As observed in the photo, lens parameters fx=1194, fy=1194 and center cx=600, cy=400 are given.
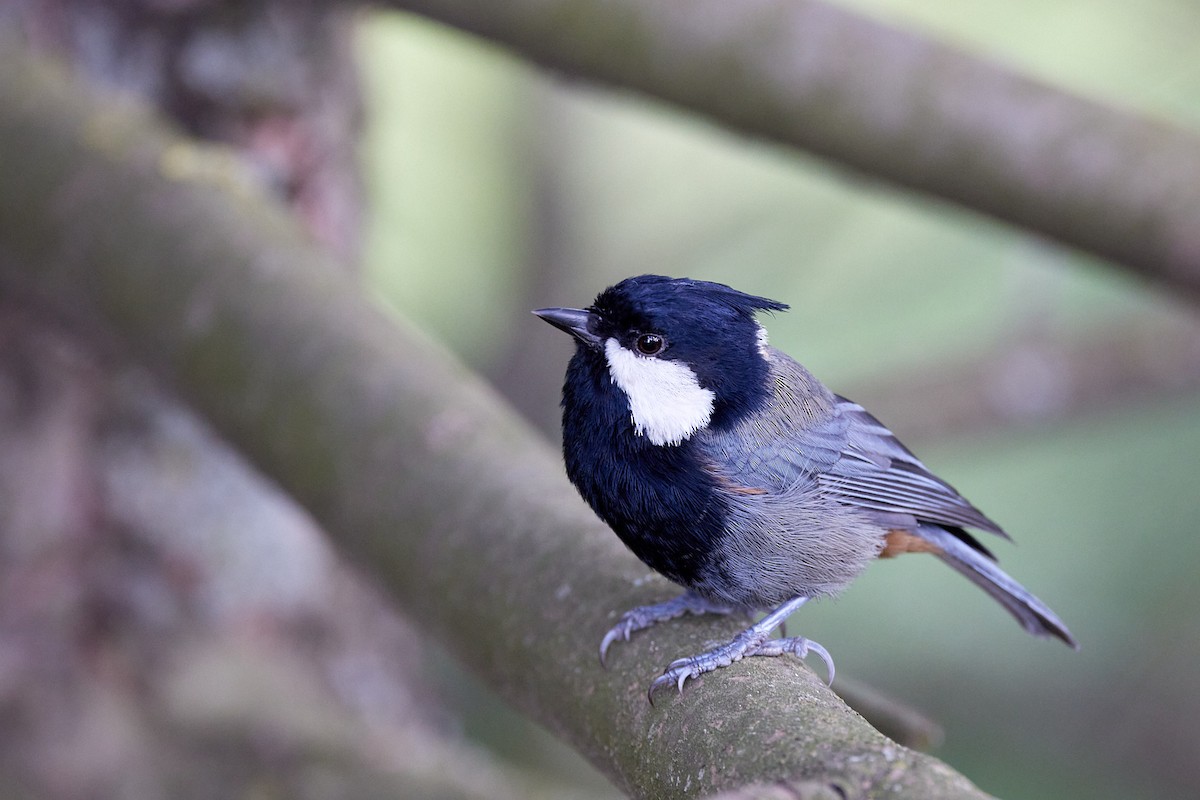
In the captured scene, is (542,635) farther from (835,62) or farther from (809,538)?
Result: (835,62)

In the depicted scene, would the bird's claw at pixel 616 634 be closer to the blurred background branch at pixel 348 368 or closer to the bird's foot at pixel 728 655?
the blurred background branch at pixel 348 368

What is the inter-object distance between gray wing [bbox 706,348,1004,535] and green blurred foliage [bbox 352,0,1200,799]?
3581mm

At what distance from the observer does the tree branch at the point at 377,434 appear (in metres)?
1.62

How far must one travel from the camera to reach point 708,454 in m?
2.16

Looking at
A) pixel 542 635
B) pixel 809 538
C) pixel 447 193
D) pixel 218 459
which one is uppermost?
pixel 447 193

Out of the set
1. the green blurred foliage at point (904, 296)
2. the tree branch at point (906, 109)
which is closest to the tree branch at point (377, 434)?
the tree branch at point (906, 109)

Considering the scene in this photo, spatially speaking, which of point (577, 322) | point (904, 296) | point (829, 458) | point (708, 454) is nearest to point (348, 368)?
point (577, 322)

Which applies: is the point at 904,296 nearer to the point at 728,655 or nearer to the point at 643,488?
the point at 643,488

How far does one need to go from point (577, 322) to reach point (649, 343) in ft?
0.50

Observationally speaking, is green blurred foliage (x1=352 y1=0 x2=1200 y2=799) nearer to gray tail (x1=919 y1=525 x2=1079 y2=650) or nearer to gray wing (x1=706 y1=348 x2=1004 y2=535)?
gray tail (x1=919 y1=525 x2=1079 y2=650)

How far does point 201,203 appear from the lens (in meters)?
2.70

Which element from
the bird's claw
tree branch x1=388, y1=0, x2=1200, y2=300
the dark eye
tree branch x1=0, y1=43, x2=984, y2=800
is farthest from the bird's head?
tree branch x1=388, y1=0, x2=1200, y2=300

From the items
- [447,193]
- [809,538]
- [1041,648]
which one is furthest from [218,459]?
[1041,648]

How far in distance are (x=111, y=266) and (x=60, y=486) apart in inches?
32.5
